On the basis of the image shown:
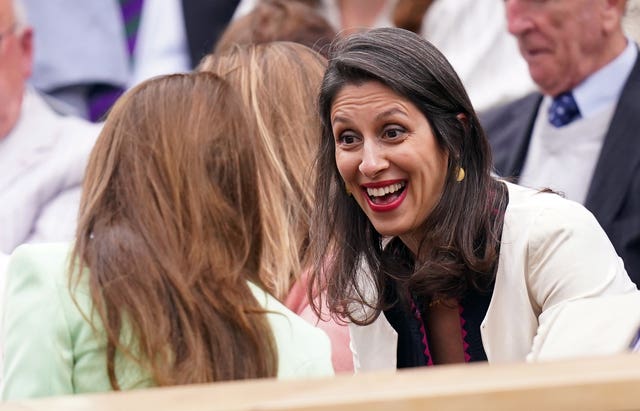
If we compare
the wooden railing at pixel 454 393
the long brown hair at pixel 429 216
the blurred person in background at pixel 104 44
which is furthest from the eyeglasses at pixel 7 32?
the wooden railing at pixel 454 393

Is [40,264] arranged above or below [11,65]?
below

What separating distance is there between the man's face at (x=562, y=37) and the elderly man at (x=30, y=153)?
5.20 ft

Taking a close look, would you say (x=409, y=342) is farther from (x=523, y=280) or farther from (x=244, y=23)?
(x=244, y=23)

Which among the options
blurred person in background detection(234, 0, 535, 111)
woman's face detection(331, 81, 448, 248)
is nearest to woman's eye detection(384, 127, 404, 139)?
woman's face detection(331, 81, 448, 248)

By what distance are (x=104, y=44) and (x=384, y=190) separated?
2.93 meters

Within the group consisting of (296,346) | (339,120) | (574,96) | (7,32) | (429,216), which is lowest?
(296,346)

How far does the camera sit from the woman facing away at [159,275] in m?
2.24

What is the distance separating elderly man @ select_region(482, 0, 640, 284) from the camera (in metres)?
4.11

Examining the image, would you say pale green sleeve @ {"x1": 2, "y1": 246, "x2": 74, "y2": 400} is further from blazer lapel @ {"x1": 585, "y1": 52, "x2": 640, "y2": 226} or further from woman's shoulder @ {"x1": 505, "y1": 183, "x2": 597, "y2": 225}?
blazer lapel @ {"x1": 585, "y1": 52, "x2": 640, "y2": 226}

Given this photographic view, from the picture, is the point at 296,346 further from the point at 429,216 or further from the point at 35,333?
the point at 429,216

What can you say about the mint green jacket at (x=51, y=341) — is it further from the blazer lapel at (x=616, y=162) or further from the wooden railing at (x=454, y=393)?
the blazer lapel at (x=616, y=162)

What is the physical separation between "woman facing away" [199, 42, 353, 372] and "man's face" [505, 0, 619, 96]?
1060 mm

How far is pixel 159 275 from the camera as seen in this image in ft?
7.49

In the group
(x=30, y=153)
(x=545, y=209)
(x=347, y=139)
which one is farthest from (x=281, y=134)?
(x=30, y=153)
